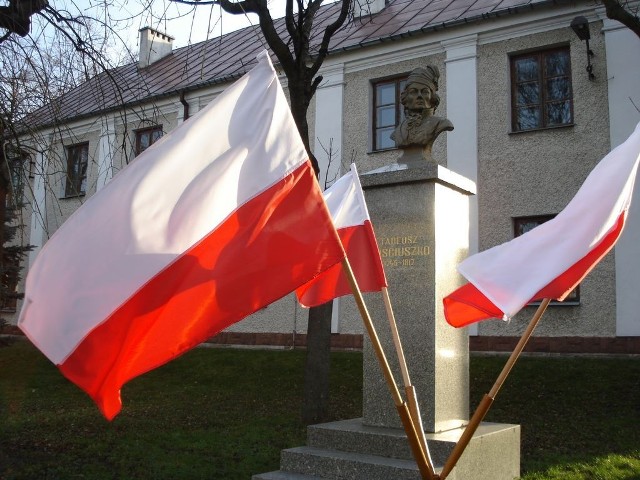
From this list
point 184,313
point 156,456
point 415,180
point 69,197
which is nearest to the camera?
point 184,313

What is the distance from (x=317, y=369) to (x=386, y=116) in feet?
27.4

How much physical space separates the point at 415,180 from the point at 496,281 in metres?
2.65

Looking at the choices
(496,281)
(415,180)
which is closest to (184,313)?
(496,281)

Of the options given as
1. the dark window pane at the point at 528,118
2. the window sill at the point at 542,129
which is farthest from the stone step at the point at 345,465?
the dark window pane at the point at 528,118

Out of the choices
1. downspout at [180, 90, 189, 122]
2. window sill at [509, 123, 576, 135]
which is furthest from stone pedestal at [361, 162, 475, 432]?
downspout at [180, 90, 189, 122]

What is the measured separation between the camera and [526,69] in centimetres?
1441

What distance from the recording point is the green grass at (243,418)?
693 centimetres

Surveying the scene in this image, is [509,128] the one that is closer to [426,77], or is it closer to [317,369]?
[317,369]

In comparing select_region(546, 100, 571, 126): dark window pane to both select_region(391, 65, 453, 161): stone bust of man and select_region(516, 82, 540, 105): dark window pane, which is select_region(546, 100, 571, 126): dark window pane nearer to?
select_region(516, 82, 540, 105): dark window pane

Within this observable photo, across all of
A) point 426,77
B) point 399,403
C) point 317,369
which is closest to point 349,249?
point 399,403

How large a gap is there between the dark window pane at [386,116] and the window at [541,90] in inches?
107

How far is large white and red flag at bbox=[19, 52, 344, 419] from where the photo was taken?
105 inches

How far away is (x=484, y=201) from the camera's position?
14266 mm

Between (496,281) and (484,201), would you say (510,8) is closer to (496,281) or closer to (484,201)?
(484,201)
